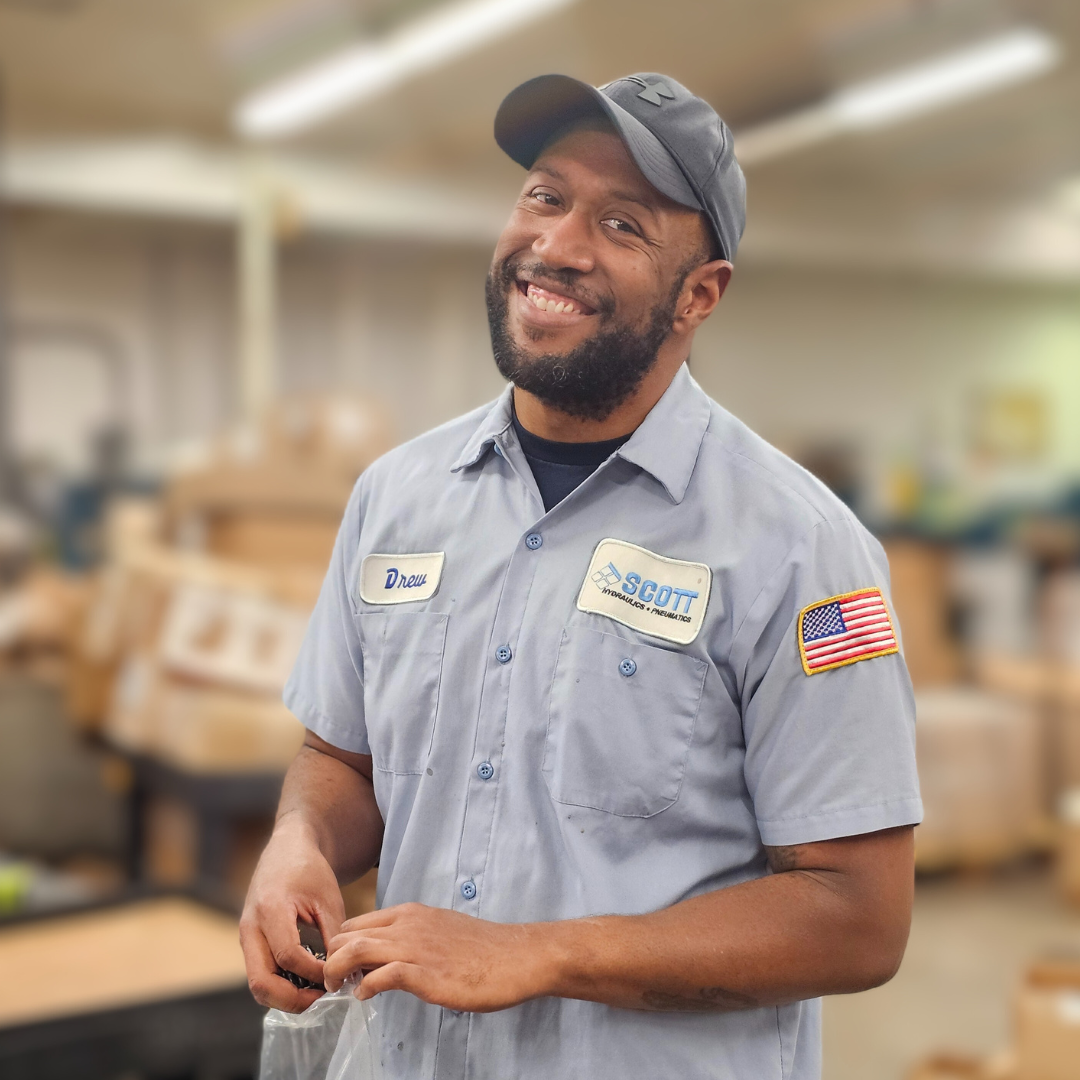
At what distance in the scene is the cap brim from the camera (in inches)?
42.3

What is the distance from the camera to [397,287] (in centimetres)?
940

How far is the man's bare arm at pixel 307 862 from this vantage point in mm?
1114

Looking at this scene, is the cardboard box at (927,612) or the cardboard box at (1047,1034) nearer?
the cardboard box at (1047,1034)

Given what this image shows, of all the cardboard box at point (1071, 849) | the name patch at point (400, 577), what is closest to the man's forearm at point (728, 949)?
the name patch at point (400, 577)

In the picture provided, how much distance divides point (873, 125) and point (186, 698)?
4824 millimetres

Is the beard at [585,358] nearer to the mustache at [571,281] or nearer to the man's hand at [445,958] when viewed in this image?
the mustache at [571,281]

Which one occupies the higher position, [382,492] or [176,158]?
[176,158]

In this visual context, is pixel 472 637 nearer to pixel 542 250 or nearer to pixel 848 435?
pixel 542 250

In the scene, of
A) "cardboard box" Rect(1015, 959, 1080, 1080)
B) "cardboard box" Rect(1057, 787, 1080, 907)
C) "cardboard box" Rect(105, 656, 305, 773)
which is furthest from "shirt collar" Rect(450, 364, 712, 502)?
"cardboard box" Rect(1057, 787, 1080, 907)

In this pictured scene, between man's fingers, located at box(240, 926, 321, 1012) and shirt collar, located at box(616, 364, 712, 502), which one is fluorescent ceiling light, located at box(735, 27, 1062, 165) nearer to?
shirt collar, located at box(616, 364, 712, 502)

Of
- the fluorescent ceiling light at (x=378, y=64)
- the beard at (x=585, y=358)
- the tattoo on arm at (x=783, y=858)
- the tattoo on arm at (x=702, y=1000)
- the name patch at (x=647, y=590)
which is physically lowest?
the tattoo on arm at (x=702, y=1000)

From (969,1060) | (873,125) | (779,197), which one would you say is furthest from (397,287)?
(969,1060)

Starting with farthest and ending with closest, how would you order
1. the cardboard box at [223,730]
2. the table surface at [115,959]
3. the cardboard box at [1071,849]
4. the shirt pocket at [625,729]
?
1. the cardboard box at [1071,849]
2. the cardboard box at [223,730]
3. the table surface at [115,959]
4. the shirt pocket at [625,729]

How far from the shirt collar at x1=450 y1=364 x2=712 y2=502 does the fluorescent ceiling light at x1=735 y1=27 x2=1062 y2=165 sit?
4025mm
